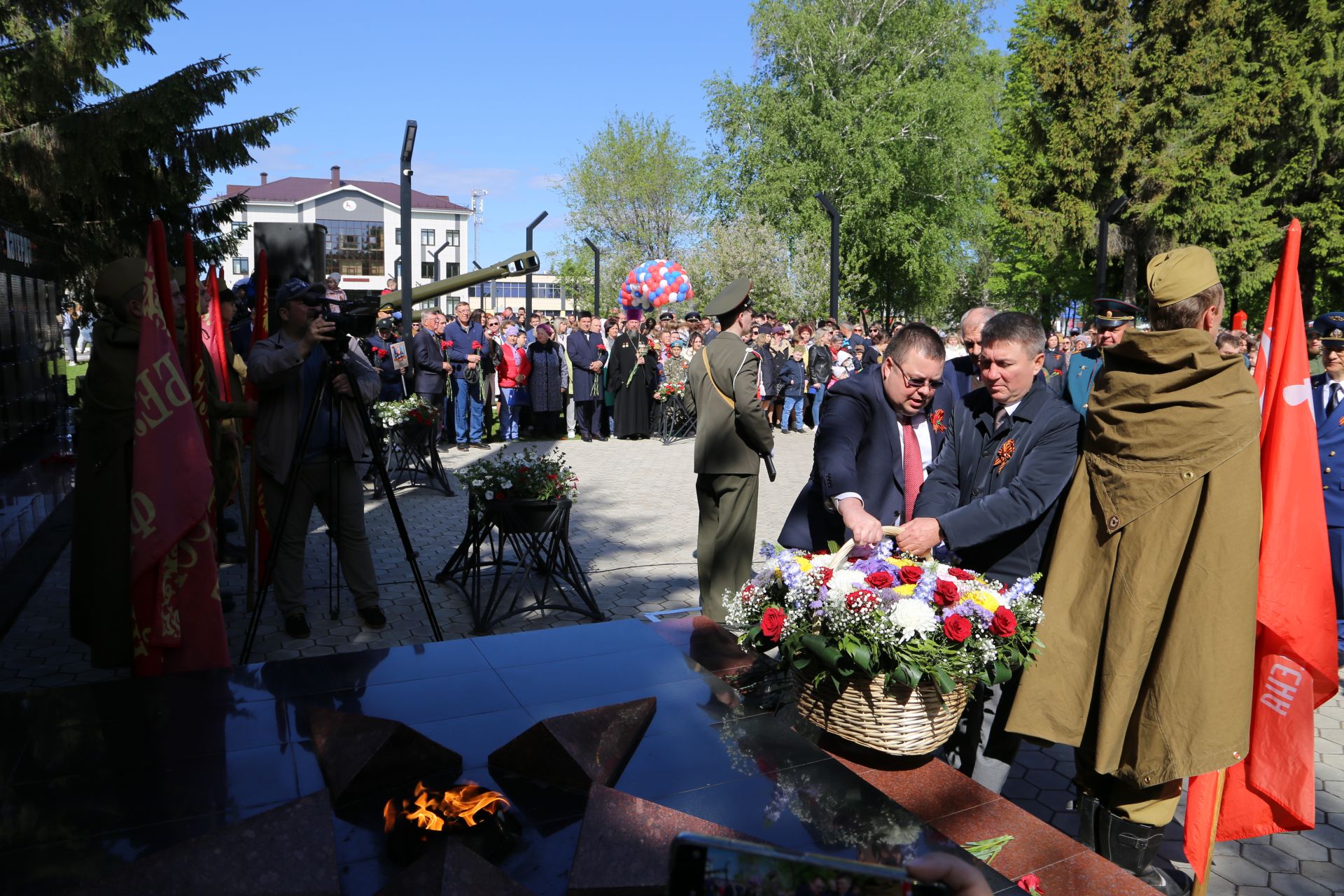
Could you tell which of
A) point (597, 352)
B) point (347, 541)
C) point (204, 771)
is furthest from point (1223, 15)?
point (204, 771)

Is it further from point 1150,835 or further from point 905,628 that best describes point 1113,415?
point 1150,835

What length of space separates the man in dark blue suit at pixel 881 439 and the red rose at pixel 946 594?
0.83 meters

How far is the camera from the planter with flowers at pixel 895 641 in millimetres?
2752

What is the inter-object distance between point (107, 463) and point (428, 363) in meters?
9.15

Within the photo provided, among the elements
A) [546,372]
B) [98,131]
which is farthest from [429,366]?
[98,131]

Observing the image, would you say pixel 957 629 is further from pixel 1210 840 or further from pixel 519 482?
pixel 519 482

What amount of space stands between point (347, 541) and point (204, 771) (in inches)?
130

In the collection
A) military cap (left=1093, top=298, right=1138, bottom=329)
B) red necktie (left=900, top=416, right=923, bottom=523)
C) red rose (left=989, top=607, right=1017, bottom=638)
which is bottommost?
red rose (left=989, top=607, right=1017, bottom=638)

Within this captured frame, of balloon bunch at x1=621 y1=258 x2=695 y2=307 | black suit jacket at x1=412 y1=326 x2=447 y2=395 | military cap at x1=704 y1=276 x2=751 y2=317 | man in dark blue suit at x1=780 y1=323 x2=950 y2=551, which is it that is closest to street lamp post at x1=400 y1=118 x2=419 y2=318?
black suit jacket at x1=412 y1=326 x2=447 y2=395

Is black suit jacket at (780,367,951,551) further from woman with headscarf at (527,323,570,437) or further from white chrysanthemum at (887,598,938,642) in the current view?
woman with headscarf at (527,323,570,437)

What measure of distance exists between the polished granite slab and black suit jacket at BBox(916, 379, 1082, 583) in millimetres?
940

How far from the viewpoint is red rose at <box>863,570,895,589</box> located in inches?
115

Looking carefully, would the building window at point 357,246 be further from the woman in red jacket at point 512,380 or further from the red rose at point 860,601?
the red rose at point 860,601

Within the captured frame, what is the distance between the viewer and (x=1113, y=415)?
117 inches
